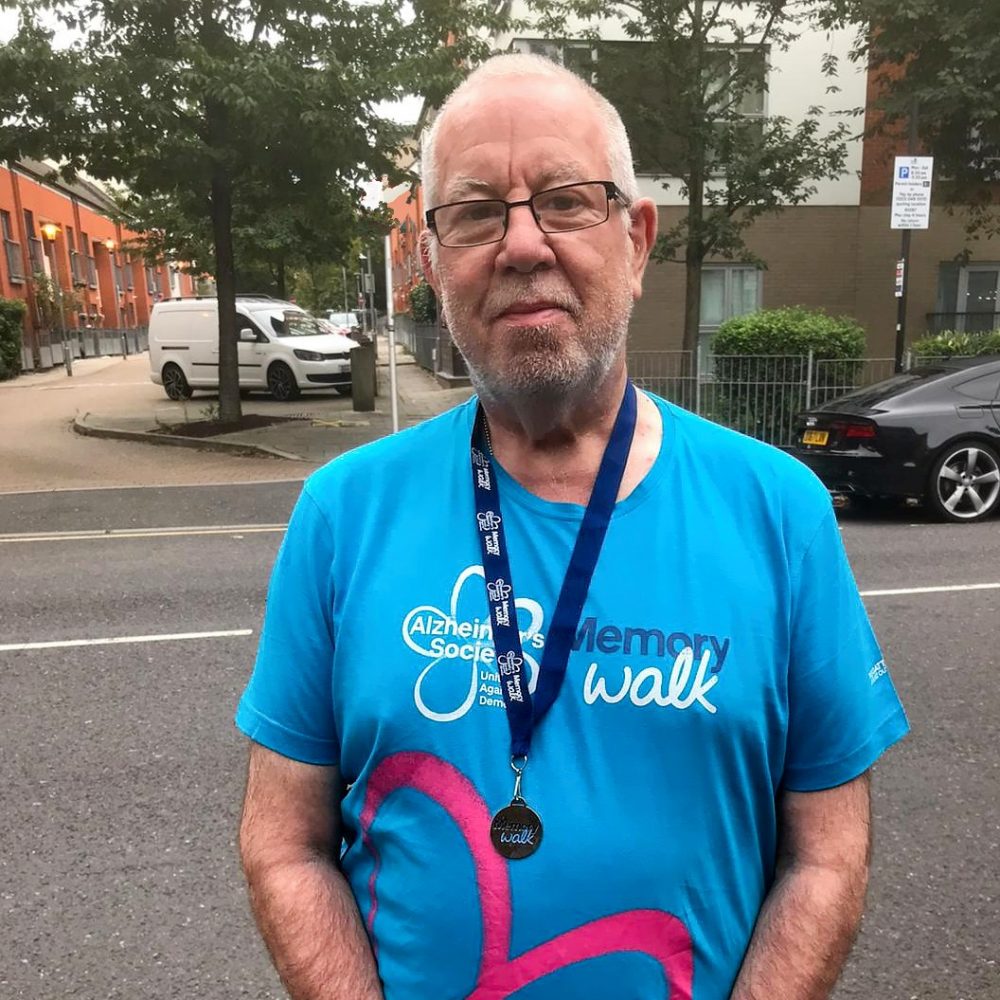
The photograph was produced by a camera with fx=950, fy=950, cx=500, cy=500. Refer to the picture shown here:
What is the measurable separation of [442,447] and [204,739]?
123 inches

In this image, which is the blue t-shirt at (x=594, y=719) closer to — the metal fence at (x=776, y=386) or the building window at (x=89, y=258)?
the metal fence at (x=776, y=386)

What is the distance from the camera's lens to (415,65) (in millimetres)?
12281

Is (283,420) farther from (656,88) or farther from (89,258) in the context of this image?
(89,258)

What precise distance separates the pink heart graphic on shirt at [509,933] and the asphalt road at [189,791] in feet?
5.24

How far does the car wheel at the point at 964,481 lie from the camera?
8.57 metres

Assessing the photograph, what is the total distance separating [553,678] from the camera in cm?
129

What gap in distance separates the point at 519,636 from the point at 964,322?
63.9ft

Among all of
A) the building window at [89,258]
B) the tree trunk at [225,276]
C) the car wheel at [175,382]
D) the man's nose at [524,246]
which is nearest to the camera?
the man's nose at [524,246]

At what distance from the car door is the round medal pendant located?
62.5ft

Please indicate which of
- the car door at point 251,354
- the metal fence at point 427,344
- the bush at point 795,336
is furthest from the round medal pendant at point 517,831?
the metal fence at point 427,344

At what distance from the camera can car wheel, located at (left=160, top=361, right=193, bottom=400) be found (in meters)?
19.8

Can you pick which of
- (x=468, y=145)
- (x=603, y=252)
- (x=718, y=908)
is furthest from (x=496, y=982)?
(x=468, y=145)

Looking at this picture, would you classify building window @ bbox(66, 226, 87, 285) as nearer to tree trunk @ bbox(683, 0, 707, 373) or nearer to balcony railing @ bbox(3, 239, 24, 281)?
balcony railing @ bbox(3, 239, 24, 281)

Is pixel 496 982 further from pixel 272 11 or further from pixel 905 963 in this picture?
pixel 272 11
